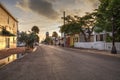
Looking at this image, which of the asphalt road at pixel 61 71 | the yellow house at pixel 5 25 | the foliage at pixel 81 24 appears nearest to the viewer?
the asphalt road at pixel 61 71

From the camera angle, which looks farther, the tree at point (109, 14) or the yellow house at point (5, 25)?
the yellow house at point (5, 25)

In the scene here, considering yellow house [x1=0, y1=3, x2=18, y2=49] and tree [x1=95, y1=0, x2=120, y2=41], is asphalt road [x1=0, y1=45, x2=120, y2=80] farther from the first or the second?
yellow house [x1=0, y1=3, x2=18, y2=49]

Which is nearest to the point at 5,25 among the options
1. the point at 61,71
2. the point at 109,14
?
the point at 109,14

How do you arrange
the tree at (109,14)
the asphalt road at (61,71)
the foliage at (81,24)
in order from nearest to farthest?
the asphalt road at (61,71)
the tree at (109,14)
the foliage at (81,24)

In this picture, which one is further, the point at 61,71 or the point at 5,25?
the point at 5,25

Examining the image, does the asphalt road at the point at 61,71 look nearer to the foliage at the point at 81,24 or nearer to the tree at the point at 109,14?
the tree at the point at 109,14

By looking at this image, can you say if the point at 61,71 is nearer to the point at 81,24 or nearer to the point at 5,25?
the point at 5,25

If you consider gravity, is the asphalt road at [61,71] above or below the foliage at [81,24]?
below

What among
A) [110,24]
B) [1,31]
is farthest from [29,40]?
[110,24]

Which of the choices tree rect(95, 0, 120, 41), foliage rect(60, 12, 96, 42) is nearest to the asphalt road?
tree rect(95, 0, 120, 41)

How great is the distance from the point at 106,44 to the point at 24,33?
19.1 m

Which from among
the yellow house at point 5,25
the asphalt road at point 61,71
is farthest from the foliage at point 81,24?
the asphalt road at point 61,71

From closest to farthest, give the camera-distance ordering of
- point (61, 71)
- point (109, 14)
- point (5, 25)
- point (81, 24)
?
point (61, 71), point (109, 14), point (5, 25), point (81, 24)

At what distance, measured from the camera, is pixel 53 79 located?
9.84 metres
